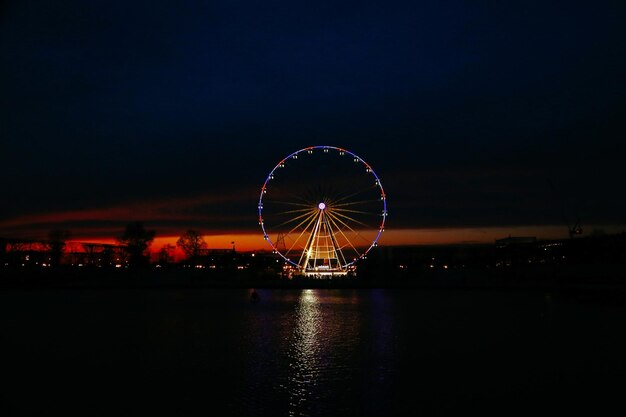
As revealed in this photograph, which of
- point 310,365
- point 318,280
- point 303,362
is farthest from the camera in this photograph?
point 318,280

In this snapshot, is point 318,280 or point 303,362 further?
point 318,280

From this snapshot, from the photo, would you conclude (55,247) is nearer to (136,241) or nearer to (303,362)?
(136,241)

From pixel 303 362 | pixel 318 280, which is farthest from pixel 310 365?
pixel 318 280

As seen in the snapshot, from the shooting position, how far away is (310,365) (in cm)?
2377

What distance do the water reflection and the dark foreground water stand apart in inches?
2.5

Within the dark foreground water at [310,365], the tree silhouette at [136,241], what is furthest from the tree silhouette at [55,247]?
the dark foreground water at [310,365]

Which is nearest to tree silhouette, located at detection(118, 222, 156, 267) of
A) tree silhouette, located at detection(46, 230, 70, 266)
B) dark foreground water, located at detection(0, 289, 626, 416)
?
tree silhouette, located at detection(46, 230, 70, 266)

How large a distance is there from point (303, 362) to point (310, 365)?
0.69m

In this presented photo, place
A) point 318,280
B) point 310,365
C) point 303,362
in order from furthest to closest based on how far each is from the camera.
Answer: point 318,280 < point 303,362 < point 310,365

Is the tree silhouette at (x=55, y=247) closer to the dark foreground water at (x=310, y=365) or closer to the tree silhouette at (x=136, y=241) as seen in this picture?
the tree silhouette at (x=136, y=241)

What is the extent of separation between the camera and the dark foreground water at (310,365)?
701 inches

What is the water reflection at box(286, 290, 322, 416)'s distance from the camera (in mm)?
18406

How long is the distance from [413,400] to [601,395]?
5144 millimetres

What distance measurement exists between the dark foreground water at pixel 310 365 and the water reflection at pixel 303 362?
0.21 feet
